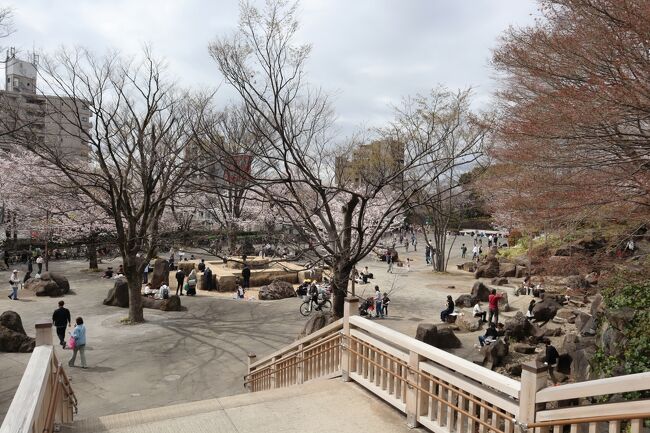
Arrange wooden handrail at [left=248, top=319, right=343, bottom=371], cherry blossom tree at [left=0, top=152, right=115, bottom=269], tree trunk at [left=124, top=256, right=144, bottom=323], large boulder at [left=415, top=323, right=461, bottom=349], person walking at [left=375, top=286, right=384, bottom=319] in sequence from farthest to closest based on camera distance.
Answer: cherry blossom tree at [left=0, top=152, right=115, bottom=269]
person walking at [left=375, top=286, right=384, bottom=319]
tree trunk at [left=124, top=256, right=144, bottom=323]
large boulder at [left=415, top=323, right=461, bottom=349]
wooden handrail at [left=248, top=319, right=343, bottom=371]

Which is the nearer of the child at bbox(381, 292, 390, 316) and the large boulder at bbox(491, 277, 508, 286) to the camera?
the child at bbox(381, 292, 390, 316)

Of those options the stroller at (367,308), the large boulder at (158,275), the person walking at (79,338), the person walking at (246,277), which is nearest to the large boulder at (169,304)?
the large boulder at (158,275)

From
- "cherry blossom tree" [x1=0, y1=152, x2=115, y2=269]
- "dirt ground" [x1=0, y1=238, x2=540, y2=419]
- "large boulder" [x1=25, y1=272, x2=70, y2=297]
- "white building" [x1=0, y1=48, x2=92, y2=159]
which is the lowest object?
"dirt ground" [x1=0, y1=238, x2=540, y2=419]

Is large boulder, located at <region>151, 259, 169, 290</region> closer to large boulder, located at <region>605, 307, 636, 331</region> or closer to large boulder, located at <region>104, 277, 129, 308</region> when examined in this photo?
large boulder, located at <region>104, 277, 129, 308</region>

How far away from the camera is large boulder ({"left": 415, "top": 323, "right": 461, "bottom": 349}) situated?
43.5 feet

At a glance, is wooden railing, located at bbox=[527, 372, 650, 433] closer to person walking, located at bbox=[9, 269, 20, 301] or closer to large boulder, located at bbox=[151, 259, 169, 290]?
large boulder, located at bbox=[151, 259, 169, 290]

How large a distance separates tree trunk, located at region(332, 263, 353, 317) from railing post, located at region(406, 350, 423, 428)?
384 cm

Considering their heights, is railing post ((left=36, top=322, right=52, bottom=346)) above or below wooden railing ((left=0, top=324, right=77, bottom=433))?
above

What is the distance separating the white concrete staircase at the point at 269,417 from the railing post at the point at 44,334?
0.98 meters

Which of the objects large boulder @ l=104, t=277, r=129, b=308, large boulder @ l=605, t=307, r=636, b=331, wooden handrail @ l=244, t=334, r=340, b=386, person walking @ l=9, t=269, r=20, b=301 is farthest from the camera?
person walking @ l=9, t=269, r=20, b=301

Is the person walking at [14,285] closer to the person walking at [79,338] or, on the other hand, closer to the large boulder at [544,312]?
the person walking at [79,338]

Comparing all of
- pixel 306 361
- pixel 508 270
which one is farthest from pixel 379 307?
pixel 508 270

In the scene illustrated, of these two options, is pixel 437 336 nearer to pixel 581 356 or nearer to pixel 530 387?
pixel 581 356

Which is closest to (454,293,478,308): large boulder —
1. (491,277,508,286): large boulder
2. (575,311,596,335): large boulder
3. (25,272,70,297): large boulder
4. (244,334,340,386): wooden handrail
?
(491,277,508,286): large boulder
